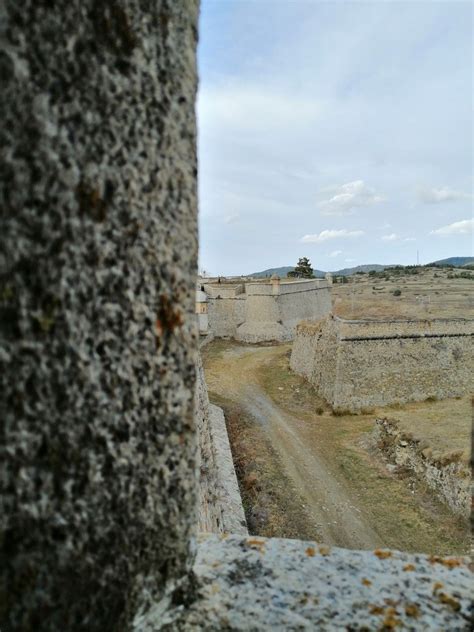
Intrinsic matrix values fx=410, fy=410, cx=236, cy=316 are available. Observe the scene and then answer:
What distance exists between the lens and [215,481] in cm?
837

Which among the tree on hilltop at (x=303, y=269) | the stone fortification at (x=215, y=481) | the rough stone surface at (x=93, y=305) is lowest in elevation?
the stone fortification at (x=215, y=481)

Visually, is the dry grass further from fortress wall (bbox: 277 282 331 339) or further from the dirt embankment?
the dirt embankment

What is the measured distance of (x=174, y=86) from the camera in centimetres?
121

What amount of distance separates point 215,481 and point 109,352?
26.3 ft

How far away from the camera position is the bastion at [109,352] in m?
0.93

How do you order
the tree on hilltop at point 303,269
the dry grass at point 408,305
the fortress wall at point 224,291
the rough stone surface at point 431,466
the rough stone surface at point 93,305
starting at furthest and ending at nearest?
the tree on hilltop at point 303,269
the fortress wall at point 224,291
the dry grass at point 408,305
the rough stone surface at point 431,466
the rough stone surface at point 93,305

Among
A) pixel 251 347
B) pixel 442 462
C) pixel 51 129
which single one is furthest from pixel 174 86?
pixel 251 347

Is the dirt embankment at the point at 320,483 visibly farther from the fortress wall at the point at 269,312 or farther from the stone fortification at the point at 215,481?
the fortress wall at the point at 269,312

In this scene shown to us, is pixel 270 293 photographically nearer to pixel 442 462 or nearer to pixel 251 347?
pixel 251 347

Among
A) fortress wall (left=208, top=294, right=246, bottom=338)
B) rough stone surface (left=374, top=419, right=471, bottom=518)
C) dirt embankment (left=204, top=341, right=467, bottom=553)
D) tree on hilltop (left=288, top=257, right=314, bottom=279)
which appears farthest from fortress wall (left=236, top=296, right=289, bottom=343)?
tree on hilltop (left=288, top=257, right=314, bottom=279)

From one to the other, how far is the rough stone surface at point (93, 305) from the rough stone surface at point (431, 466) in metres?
10.3

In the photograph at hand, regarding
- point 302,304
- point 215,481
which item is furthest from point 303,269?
point 215,481

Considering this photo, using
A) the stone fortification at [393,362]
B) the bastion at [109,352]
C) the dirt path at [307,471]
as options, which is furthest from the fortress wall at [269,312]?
the bastion at [109,352]

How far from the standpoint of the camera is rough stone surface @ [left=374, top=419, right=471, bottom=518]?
958 centimetres
